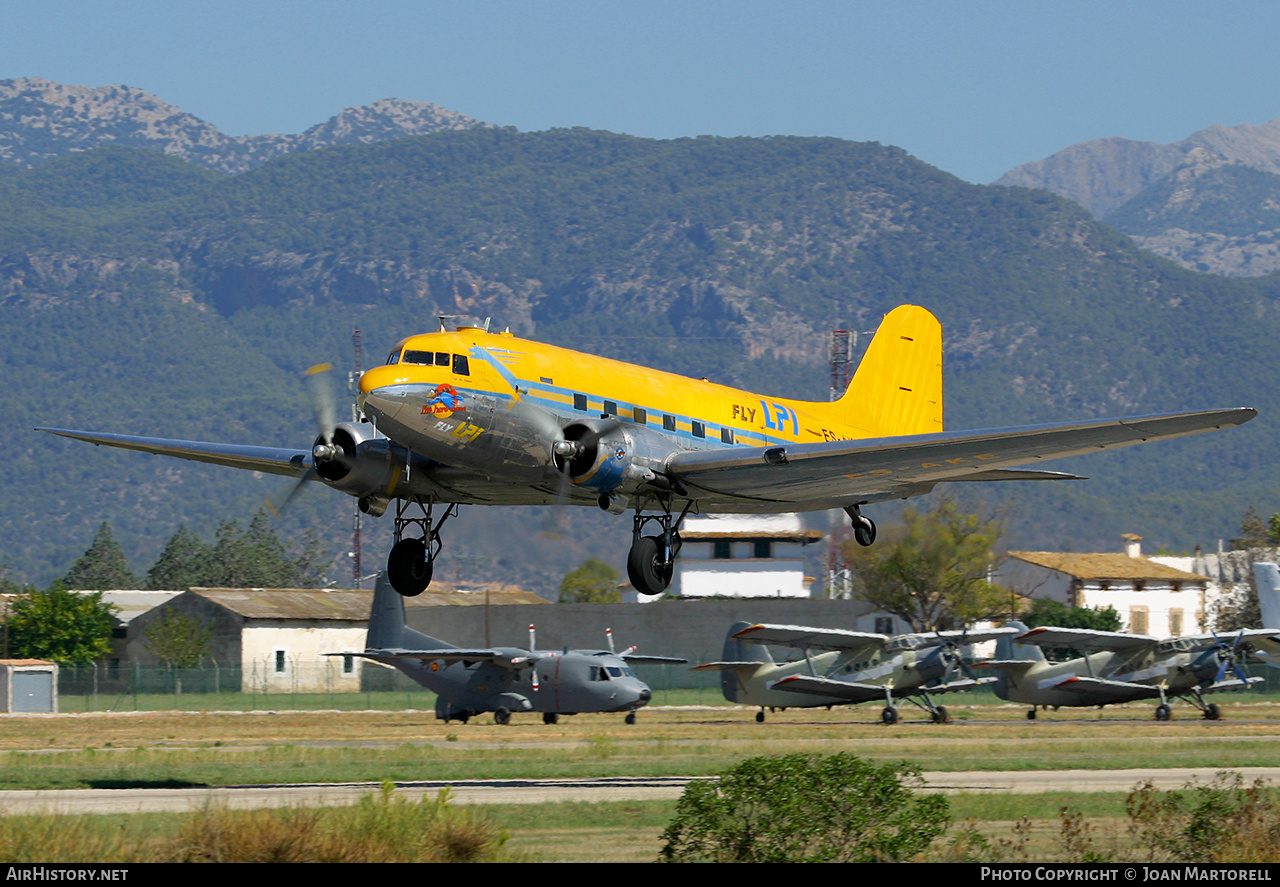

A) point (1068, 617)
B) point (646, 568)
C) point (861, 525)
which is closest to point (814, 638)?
point (861, 525)

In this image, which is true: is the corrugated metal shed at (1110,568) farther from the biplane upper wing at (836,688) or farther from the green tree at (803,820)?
the green tree at (803,820)

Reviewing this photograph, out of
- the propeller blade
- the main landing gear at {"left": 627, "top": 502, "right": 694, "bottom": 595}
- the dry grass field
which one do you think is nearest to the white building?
the dry grass field

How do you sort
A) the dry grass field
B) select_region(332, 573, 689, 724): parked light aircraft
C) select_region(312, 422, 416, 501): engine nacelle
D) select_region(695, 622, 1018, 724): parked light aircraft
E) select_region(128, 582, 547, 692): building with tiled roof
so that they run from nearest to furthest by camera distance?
A: select_region(312, 422, 416, 501): engine nacelle < the dry grass field < select_region(332, 573, 689, 724): parked light aircraft < select_region(695, 622, 1018, 724): parked light aircraft < select_region(128, 582, 547, 692): building with tiled roof

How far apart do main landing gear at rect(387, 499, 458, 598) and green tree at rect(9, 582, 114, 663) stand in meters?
81.8

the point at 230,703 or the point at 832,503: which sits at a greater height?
the point at 832,503

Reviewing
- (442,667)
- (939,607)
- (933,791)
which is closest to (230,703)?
(442,667)

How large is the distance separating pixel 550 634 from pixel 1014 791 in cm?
6727

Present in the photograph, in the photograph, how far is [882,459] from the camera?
30.3 m

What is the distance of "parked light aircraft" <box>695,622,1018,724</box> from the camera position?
64750 mm

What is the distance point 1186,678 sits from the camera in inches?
2586

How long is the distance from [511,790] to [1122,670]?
35.3 meters

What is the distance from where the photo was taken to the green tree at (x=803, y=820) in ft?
72.9

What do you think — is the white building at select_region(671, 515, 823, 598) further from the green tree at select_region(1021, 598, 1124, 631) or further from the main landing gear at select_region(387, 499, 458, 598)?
the main landing gear at select_region(387, 499, 458, 598)

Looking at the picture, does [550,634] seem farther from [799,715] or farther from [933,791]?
[933,791]
